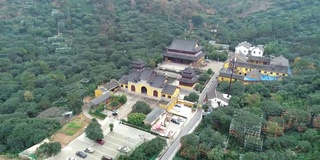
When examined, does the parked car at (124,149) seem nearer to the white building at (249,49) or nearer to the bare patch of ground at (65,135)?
the bare patch of ground at (65,135)

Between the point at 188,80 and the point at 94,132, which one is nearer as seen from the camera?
the point at 94,132

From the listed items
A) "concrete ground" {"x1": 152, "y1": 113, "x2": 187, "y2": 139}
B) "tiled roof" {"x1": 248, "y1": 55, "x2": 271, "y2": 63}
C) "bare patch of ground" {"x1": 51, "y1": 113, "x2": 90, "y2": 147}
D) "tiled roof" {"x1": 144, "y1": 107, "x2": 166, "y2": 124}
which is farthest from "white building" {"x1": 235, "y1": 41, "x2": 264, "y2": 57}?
"bare patch of ground" {"x1": 51, "y1": 113, "x2": 90, "y2": 147}

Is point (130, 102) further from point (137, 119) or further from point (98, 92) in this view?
point (137, 119)

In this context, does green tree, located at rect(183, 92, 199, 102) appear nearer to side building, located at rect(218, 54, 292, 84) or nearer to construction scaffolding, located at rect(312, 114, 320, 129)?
side building, located at rect(218, 54, 292, 84)

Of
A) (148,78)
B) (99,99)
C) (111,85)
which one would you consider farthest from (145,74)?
(99,99)

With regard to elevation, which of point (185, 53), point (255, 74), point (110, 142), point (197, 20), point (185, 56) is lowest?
point (110, 142)

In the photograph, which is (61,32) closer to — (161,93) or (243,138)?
(161,93)

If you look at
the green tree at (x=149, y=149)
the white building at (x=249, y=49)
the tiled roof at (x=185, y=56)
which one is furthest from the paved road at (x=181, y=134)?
the white building at (x=249, y=49)

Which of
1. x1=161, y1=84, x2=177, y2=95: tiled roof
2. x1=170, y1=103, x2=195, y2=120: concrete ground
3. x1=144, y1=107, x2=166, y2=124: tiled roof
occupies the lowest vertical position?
x1=170, y1=103, x2=195, y2=120: concrete ground
